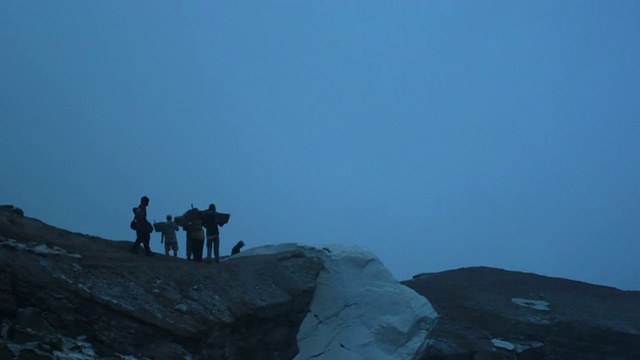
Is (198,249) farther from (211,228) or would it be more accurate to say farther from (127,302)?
(127,302)

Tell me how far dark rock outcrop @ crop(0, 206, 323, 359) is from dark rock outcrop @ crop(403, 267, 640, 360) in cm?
561

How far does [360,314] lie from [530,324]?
7.87 metres

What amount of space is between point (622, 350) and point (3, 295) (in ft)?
66.7

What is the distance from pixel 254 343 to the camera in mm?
17875

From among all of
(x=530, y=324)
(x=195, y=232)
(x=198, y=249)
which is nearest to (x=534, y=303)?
(x=530, y=324)

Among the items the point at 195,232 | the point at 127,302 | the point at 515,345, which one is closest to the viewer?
the point at 127,302

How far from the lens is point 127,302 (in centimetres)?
1500

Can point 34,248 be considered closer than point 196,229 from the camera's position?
Yes

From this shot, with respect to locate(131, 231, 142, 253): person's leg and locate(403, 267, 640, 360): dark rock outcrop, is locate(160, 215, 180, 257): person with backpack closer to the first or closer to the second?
locate(131, 231, 142, 253): person's leg

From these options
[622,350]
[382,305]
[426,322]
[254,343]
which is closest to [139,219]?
[254,343]

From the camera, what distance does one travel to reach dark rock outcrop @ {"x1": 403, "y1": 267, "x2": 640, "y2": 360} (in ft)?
74.5

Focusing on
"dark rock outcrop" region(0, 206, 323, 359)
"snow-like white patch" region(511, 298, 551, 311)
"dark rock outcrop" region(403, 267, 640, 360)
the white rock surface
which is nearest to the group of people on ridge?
"dark rock outcrop" region(0, 206, 323, 359)

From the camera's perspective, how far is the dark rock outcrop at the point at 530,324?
22.7 meters

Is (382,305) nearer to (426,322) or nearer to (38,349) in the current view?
(426,322)
